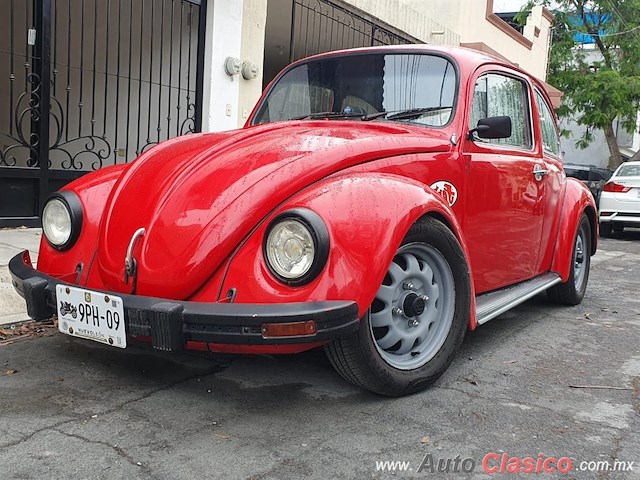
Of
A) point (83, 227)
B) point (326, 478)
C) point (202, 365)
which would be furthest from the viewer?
point (202, 365)

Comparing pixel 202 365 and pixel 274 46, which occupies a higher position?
pixel 274 46

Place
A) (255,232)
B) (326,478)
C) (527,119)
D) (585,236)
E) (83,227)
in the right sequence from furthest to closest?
(585,236) < (527,119) < (83,227) < (255,232) < (326,478)

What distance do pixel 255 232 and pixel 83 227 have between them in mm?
950

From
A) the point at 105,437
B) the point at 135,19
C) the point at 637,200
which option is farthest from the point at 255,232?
the point at 637,200

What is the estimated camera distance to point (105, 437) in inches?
93.3

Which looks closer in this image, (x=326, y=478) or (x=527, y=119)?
(x=326, y=478)

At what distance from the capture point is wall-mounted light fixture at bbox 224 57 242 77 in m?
7.78

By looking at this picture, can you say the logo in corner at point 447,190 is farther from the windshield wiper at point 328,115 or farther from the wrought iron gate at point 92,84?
the wrought iron gate at point 92,84

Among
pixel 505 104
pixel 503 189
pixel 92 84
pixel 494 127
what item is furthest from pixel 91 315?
pixel 92 84

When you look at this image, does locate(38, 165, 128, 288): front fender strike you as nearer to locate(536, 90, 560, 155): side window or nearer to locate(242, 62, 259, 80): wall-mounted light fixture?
locate(536, 90, 560, 155): side window

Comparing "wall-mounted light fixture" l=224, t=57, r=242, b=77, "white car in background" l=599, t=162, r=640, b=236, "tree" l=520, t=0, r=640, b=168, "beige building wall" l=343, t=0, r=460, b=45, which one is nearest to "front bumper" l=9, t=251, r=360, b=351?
"wall-mounted light fixture" l=224, t=57, r=242, b=77

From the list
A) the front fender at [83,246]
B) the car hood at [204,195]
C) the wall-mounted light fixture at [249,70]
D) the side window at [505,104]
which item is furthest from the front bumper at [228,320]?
the wall-mounted light fixture at [249,70]

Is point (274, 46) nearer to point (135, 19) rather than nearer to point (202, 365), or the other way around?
point (135, 19)

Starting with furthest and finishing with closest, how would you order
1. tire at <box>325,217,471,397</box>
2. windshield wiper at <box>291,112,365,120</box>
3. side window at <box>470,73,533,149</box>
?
side window at <box>470,73,533,149</box> → windshield wiper at <box>291,112,365,120</box> → tire at <box>325,217,471,397</box>
